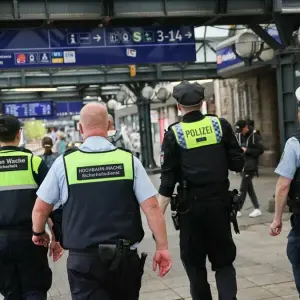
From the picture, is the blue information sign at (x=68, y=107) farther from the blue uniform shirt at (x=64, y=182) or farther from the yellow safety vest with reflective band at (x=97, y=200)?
the yellow safety vest with reflective band at (x=97, y=200)

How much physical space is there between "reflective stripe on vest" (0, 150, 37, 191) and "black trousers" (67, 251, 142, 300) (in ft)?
3.42

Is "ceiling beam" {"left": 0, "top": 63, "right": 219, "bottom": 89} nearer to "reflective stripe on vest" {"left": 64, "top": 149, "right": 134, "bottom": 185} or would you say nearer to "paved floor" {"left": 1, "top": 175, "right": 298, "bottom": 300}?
"paved floor" {"left": 1, "top": 175, "right": 298, "bottom": 300}

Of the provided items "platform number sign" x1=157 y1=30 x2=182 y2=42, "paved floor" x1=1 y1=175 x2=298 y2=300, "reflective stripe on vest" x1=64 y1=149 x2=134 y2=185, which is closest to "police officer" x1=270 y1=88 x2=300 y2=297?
"paved floor" x1=1 y1=175 x2=298 y2=300

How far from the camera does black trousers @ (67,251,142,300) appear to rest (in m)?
3.12

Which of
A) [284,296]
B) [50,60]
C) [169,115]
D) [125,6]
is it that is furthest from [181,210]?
[169,115]

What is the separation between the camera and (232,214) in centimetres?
421

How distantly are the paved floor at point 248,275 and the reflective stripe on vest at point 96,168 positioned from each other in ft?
8.05

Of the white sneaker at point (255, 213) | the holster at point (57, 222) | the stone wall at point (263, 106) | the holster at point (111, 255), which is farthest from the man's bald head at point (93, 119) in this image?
the stone wall at point (263, 106)

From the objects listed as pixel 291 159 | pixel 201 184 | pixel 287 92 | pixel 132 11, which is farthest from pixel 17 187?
pixel 287 92

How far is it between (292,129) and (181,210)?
19.8 ft

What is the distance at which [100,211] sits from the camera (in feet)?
10.4

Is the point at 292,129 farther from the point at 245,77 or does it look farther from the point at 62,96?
the point at 62,96

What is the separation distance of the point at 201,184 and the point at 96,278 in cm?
130

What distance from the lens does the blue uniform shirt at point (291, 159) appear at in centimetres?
396
